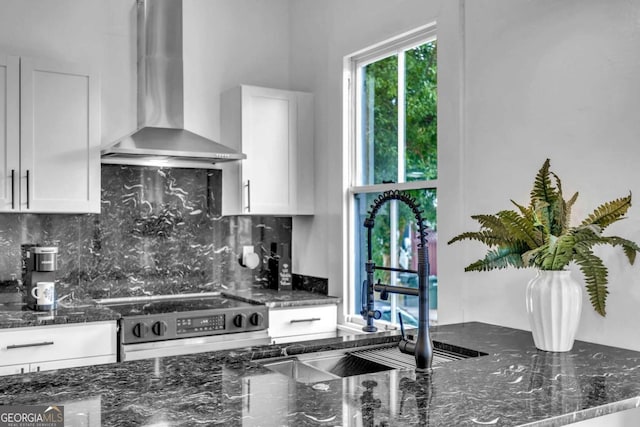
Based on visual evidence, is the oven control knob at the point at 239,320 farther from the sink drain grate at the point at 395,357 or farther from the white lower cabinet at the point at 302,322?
the sink drain grate at the point at 395,357

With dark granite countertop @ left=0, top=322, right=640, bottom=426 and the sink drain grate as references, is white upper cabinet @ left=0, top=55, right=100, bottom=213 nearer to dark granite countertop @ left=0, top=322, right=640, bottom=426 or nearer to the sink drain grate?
dark granite countertop @ left=0, top=322, right=640, bottom=426

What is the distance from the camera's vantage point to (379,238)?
3684 millimetres

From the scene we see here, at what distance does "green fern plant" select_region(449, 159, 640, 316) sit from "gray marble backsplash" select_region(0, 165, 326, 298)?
1.96 m

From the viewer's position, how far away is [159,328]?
3.30 m

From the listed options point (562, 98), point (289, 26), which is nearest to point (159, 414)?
point (562, 98)

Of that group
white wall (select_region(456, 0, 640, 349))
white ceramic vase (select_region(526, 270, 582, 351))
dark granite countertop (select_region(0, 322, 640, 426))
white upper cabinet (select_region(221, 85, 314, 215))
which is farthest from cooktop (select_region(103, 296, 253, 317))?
white ceramic vase (select_region(526, 270, 582, 351))

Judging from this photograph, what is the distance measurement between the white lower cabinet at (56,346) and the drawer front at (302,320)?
95 centimetres

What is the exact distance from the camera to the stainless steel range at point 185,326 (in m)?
→ 3.24

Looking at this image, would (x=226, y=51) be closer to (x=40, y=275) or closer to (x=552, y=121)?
(x=40, y=275)

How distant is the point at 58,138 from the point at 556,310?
106 inches

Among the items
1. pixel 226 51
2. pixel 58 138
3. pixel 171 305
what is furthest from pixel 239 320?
pixel 226 51

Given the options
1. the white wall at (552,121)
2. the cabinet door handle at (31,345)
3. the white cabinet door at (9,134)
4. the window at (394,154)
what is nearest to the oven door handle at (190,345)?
the cabinet door handle at (31,345)

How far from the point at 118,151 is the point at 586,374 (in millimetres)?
2559

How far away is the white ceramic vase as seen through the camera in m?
2.14
